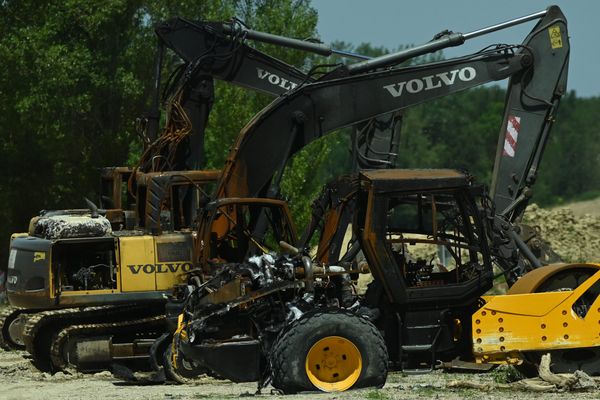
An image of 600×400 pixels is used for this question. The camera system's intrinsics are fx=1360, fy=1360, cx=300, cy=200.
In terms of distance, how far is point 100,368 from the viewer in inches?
739

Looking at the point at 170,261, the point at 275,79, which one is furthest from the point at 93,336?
the point at 275,79

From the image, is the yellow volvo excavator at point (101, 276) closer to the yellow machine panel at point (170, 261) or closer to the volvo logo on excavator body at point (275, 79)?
the yellow machine panel at point (170, 261)

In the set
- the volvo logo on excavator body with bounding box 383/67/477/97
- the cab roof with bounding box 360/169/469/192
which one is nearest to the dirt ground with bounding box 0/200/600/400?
the cab roof with bounding box 360/169/469/192

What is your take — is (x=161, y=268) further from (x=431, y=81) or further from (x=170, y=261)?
(x=431, y=81)

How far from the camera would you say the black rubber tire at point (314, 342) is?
13484 mm

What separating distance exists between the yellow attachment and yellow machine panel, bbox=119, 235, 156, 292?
19.6 feet

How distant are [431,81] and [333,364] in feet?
26.2

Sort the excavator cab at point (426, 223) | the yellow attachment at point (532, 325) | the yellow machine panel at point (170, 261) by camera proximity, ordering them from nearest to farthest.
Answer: the excavator cab at point (426, 223), the yellow attachment at point (532, 325), the yellow machine panel at point (170, 261)

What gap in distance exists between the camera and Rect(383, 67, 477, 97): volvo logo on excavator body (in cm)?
2073

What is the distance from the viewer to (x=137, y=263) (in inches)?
734

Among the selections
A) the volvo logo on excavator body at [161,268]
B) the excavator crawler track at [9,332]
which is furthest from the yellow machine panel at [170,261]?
the excavator crawler track at [9,332]

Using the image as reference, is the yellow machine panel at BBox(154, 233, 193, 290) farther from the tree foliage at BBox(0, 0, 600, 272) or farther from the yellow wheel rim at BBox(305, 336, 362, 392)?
the tree foliage at BBox(0, 0, 600, 272)

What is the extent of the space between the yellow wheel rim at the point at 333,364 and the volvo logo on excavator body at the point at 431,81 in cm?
776

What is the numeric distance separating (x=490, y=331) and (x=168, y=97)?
1032cm
